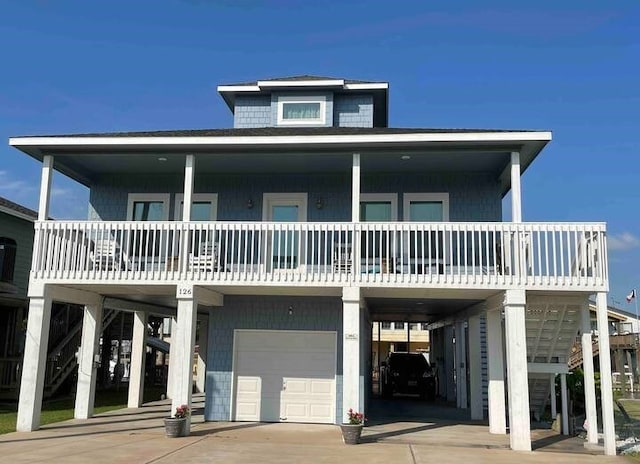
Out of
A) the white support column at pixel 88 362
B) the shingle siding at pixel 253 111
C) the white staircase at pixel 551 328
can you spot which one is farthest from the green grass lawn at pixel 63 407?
the white staircase at pixel 551 328

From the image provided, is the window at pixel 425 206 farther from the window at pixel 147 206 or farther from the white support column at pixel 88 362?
the white support column at pixel 88 362

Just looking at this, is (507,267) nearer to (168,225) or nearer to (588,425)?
(588,425)

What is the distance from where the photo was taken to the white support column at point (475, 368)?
14.0m

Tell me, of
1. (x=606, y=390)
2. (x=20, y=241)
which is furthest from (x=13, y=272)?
(x=606, y=390)

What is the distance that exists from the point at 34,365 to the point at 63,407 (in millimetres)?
5195

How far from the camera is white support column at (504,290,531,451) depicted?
33.8 ft

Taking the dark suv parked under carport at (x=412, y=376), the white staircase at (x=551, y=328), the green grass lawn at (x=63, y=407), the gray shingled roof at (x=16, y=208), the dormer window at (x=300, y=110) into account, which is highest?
the dormer window at (x=300, y=110)

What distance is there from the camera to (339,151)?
12133 mm

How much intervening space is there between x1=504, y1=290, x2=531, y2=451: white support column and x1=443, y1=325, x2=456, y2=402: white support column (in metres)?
9.43

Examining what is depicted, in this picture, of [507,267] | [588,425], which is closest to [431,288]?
[507,267]

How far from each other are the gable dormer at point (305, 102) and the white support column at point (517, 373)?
8.09 m

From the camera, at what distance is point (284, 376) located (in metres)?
13.6

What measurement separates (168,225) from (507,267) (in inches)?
270

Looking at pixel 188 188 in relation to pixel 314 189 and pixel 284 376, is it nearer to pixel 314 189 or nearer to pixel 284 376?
pixel 314 189
